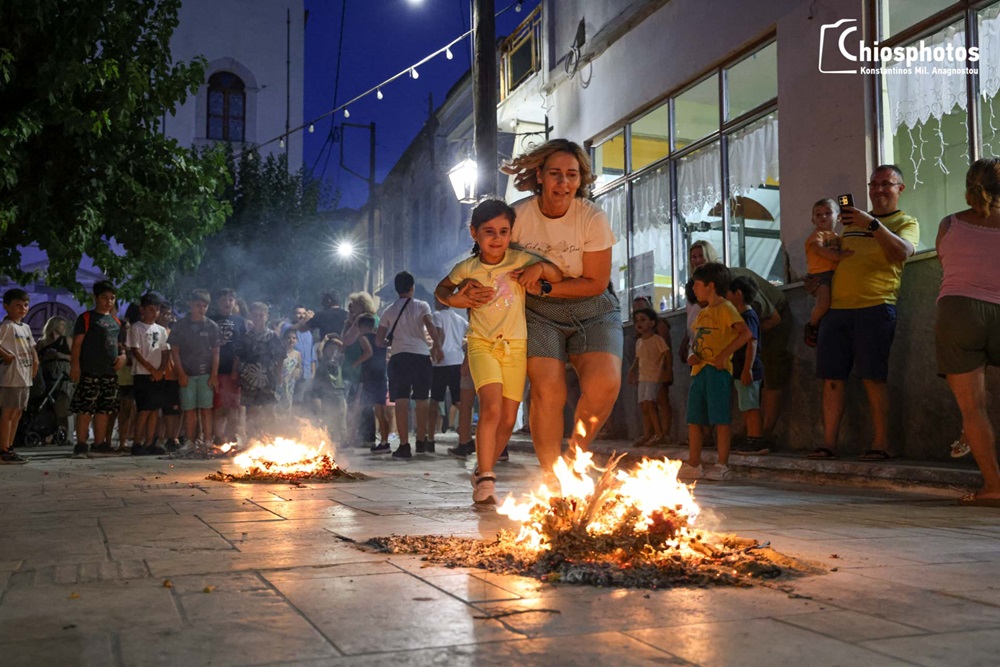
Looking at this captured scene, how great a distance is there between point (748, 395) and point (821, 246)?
157 centimetres

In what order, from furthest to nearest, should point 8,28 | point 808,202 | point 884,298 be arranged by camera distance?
point 8,28
point 808,202
point 884,298

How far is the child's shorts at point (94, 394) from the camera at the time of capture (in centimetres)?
1165

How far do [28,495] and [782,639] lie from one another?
5.80m

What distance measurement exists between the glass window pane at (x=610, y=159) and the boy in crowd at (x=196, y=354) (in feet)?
19.9

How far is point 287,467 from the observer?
777 cm

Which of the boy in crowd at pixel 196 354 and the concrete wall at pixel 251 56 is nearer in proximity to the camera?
the boy in crowd at pixel 196 354

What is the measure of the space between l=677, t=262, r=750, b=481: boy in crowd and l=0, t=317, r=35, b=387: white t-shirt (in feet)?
23.4

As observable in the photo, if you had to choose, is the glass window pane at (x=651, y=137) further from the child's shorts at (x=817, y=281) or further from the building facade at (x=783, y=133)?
the child's shorts at (x=817, y=281)

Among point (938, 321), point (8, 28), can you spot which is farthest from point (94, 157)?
point (938, 321)

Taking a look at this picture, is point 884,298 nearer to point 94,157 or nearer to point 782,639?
point 782,639

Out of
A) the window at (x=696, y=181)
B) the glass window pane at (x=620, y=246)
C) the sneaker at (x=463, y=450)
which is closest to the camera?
the window at (x=696, y=181)

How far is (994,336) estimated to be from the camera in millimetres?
5695

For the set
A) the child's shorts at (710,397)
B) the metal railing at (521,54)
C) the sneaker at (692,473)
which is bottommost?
the sneaker at (692,473)

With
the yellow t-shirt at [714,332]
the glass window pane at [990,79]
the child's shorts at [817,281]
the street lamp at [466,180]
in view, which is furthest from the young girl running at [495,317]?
the street lamp at [466,180]
